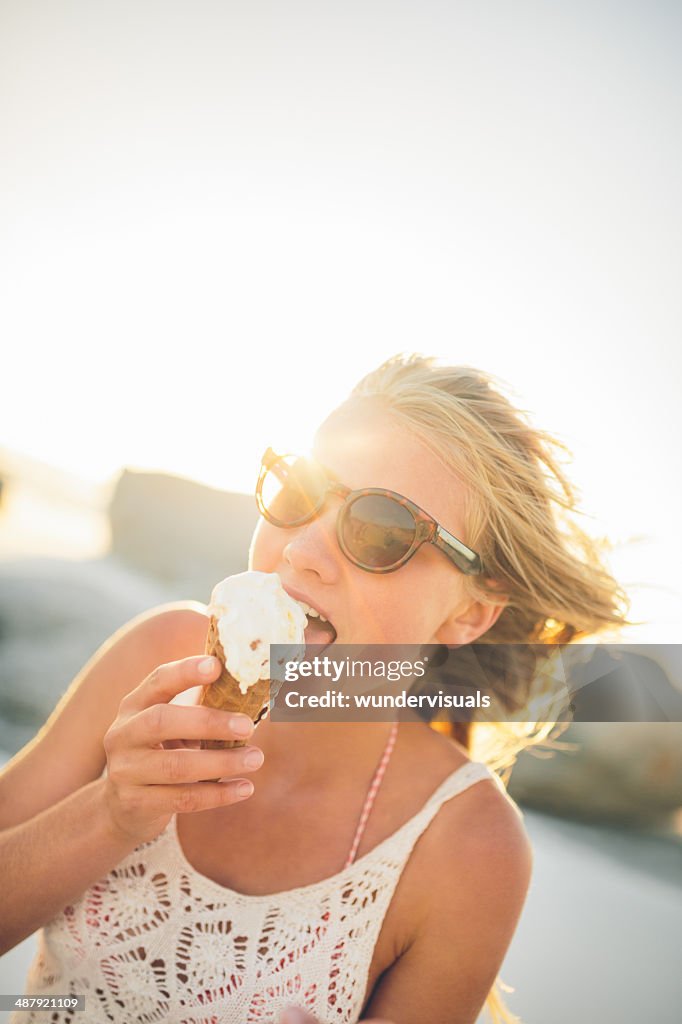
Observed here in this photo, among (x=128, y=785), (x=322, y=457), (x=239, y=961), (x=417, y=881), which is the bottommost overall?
(x=239, y=961)

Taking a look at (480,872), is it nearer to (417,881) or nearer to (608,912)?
(417,881)

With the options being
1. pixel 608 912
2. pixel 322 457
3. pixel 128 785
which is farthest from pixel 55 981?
pixel 608 912

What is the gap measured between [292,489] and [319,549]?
12.3 inches

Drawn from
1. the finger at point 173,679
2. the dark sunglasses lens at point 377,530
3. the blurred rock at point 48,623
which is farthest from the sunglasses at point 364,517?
the blurred rock at point 48,623

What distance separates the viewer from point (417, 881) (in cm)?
212

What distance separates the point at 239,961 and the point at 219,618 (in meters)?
1.22

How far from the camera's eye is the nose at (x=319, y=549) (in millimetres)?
1995

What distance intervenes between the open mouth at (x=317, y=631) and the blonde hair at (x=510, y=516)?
67 centimetres

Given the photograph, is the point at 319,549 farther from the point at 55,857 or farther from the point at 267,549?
the point at 55,857

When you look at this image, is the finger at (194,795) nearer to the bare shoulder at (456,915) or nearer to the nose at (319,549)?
the nose at (319,549)

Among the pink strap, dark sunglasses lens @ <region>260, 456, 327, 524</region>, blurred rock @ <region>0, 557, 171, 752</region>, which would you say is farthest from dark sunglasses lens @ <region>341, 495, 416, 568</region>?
blurred rock @ <region>0, 557, 171, 752</region>

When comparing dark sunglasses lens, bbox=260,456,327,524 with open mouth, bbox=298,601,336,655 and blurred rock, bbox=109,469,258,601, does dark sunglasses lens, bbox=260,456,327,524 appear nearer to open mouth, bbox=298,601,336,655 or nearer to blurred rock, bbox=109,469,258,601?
open mouth, bbox=298,601,336,655

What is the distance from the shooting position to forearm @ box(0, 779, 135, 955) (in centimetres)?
164

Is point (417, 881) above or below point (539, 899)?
above
